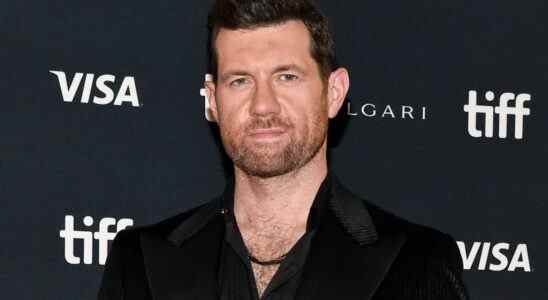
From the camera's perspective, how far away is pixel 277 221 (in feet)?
8.58

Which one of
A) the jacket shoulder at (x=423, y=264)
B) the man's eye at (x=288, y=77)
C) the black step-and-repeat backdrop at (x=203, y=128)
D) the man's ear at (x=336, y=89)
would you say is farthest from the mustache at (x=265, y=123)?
the black step-and-repeat backdrop at (x=203, y=128)

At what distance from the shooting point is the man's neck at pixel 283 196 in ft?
8.54

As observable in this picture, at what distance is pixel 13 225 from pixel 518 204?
1526 millimetres

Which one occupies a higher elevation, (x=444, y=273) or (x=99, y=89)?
(x=99, y=89)

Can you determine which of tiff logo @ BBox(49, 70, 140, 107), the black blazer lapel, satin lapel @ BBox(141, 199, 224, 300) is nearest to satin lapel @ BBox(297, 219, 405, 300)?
the black blazer lapel

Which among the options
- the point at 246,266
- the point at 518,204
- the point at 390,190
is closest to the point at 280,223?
the point at 246,266

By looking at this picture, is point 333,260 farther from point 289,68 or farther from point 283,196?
point 289,68

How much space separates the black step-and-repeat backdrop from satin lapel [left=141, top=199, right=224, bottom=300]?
45 cm

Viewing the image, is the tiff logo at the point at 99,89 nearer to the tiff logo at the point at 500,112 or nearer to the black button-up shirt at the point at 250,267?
the black button-up shirt at the point at 250,267

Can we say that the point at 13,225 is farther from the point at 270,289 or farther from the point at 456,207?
the point at 456,207

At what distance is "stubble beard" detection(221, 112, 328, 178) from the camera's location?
2510 mm

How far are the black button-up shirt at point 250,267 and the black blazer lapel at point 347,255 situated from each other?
0.03m

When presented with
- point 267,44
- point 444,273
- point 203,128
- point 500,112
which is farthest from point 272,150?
point 500,112

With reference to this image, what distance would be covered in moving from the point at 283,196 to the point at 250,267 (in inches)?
8.3
